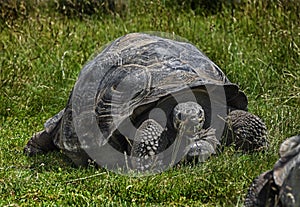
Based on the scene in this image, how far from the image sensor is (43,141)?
6.08 metres

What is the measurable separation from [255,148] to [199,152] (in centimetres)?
55

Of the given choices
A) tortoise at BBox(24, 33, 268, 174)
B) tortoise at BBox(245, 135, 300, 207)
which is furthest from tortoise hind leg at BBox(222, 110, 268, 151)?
tortoise at BBox(245, 135, 300, 207)

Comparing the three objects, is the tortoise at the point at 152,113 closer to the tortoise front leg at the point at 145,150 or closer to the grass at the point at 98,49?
the tortoise front leg at the point at 145,150

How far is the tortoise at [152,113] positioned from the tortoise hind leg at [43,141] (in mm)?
345

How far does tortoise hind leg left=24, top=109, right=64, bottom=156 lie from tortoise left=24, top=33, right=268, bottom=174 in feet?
1.13

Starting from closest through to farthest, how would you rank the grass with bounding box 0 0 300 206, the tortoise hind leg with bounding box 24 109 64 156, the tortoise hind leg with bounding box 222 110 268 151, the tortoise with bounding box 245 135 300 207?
the tortoise with bounding box 245 135 300 207 < the grass with bounding box 0 0 300 206 < the tortoise hind leg with bounding box 222 110 268 151 < the tortoise hind leg with bounding box 24 109 64 156

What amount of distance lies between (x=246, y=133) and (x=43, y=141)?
1771mm

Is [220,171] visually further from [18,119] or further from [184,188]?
[18,119]

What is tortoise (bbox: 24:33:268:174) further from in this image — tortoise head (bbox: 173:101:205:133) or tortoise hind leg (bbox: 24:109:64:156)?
tortoise hind leg (bbox: 24:109:64:156)

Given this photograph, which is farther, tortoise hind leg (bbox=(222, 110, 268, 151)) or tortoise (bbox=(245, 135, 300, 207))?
tortoise hind leg (bbox=(222, 110, 268, 151))

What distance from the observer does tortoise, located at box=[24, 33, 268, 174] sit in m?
5.16

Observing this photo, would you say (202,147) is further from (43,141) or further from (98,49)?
(98,49)

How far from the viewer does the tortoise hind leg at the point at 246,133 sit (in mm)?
5395

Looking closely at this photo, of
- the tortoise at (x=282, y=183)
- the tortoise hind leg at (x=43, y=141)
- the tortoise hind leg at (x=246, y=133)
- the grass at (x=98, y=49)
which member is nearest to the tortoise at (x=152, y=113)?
the tortoise hind leg at (x=246, y=133)
